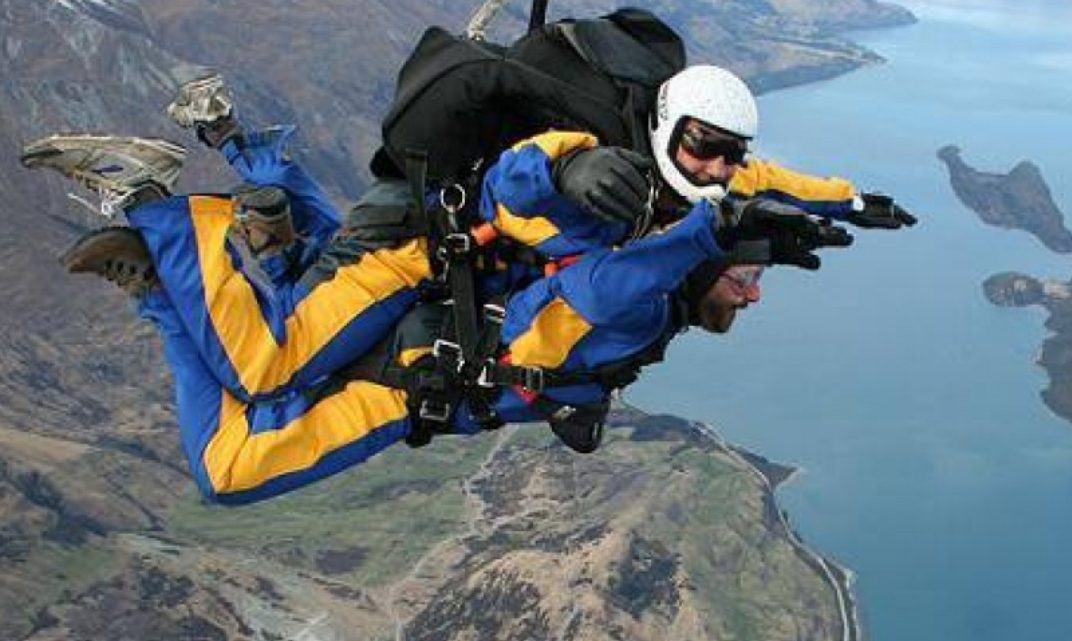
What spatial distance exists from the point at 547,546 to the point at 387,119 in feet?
351

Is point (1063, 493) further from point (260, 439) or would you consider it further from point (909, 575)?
point (260, 439)

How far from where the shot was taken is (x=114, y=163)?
7.64m

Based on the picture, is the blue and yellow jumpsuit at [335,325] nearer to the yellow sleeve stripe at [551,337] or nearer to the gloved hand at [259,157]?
the yellow sleeve stripe at [551,337]

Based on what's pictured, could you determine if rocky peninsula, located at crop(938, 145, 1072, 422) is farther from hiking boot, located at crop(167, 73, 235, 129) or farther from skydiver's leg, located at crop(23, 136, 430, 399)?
hiking boot, located at crop(167, 73, 235, 129)

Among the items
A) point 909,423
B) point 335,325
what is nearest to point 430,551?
point 909,423

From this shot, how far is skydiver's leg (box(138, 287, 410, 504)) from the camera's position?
7.70m

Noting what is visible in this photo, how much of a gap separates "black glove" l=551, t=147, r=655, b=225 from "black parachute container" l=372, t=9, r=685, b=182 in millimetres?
930

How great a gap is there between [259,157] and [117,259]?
1.52 metres

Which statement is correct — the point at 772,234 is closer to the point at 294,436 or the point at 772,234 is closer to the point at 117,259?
the point at 294,436

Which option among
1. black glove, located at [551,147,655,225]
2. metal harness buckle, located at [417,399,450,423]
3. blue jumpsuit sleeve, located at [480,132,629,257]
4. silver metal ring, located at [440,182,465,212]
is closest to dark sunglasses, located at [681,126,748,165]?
blue jumpsuit sleeve, located at [480,132,629,257]

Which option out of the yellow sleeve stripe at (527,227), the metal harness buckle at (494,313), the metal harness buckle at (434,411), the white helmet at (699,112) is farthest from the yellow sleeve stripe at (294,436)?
the white helmet at (699,112)

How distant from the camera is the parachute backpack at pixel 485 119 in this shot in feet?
23.6

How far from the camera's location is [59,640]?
100688 mm

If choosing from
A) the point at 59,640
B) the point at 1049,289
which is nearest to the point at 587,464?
the point at 59,640
